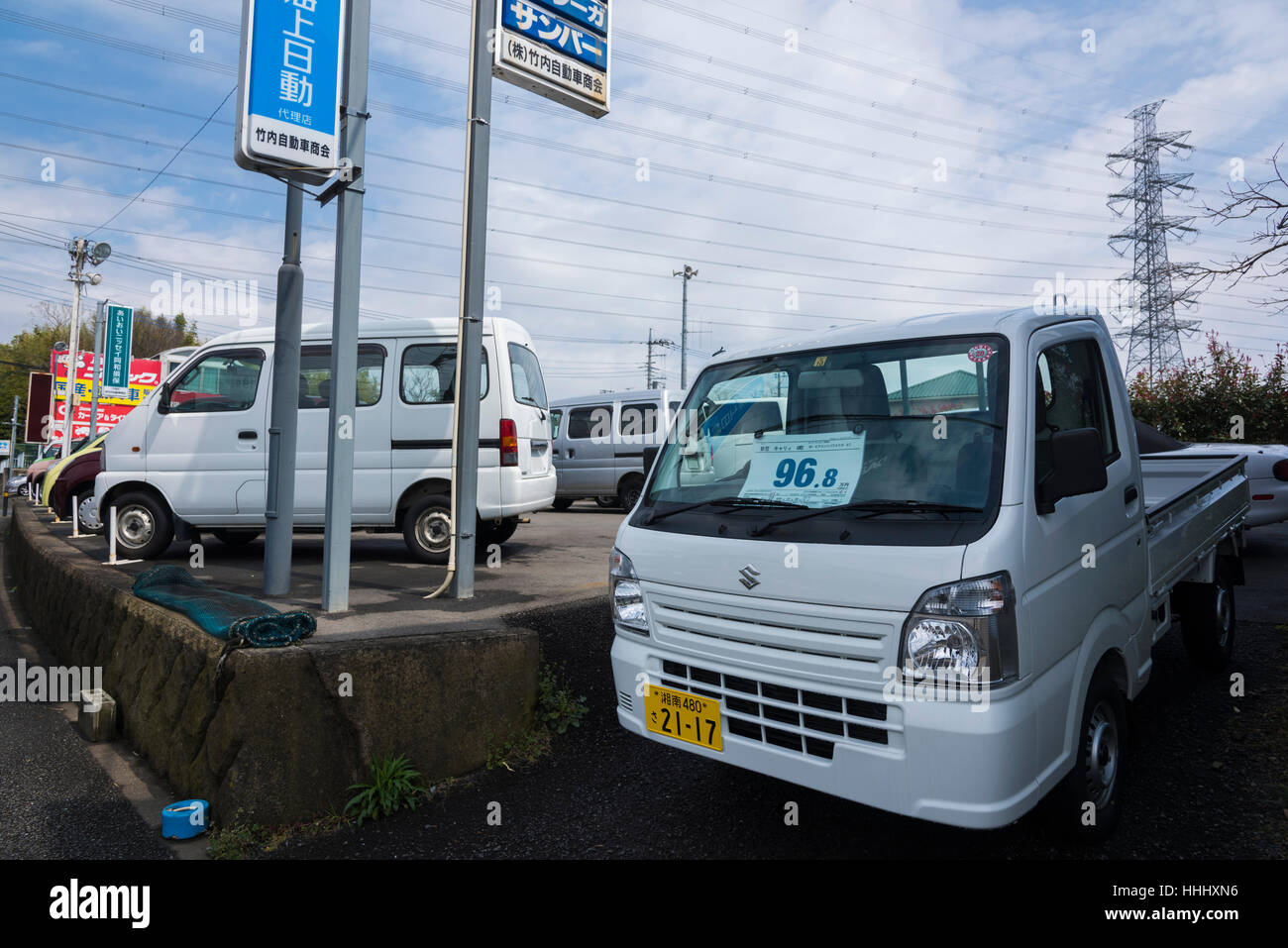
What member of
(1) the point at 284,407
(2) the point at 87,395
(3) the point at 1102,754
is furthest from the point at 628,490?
(2) the point at 87,395

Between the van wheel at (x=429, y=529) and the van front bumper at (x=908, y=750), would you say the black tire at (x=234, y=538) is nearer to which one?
the van wheel at (x=429, y=529)

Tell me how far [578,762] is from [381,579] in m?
2.66

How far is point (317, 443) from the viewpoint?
6.82m

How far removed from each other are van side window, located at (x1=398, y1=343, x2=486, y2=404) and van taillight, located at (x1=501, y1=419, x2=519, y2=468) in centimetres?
36

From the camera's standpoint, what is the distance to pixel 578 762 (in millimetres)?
3660

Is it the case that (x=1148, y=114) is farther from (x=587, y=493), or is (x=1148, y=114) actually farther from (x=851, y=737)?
(x=851, y=737)

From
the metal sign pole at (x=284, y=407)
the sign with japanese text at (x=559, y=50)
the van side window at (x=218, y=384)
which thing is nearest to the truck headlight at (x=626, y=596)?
the metal sign pole at (x=284, y=407)

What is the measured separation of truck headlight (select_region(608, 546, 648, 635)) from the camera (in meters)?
2.98

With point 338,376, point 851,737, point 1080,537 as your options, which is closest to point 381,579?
point 338,376

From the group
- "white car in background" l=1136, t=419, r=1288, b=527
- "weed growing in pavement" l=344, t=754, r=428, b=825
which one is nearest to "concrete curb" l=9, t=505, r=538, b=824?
"weed growing in pavement" l=344, t=754, r=428, b=825

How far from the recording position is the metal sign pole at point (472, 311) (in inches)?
190

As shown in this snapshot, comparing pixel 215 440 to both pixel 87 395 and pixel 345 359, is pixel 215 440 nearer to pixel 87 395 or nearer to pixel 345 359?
pixel 345 359

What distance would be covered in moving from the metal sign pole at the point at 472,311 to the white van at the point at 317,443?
190 cm

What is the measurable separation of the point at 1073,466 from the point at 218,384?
689cm
